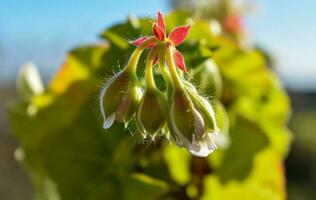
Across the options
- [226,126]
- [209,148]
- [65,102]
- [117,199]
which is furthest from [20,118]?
[209,148]

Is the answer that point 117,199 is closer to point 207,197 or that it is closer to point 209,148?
point 207,197

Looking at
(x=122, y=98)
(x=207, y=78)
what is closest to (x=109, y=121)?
(x=122, y=98)

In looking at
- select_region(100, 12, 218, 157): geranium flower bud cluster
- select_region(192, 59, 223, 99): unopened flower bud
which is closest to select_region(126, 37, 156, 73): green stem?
select_region(100, 12, 218, 157): geranium flower bud cluster

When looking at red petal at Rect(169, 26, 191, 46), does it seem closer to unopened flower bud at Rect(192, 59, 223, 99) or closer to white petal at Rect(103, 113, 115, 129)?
white petal at Rect(103, 113, 115, 129)

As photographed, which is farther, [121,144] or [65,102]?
[65,102]

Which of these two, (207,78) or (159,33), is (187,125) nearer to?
(159,33)

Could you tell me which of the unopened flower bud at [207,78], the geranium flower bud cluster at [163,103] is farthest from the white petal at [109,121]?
the unopened flower bud at [207,78]

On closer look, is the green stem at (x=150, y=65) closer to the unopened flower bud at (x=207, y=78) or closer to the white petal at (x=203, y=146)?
the white petal at (x=203, y=146)
